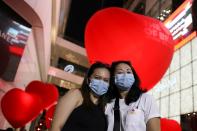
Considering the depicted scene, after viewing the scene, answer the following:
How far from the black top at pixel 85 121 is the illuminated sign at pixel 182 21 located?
720 centimetres

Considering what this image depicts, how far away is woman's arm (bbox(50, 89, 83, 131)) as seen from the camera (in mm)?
1971

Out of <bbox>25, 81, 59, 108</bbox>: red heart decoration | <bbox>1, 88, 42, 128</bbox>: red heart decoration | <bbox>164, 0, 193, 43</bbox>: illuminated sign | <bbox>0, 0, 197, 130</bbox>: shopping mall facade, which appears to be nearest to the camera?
<bbox>1, 88, 42, 128</bbox>: red heart decoration

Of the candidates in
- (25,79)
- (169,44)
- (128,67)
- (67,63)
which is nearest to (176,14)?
(25,79)

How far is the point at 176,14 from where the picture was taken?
9.62 metres

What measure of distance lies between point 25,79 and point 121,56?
17.1ft

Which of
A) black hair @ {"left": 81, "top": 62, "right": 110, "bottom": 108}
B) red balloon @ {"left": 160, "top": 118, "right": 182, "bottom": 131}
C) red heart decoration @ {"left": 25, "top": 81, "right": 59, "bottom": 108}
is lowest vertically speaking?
red balloon @ {"left": 160, "top": 118, "right": 182, "bottom": 131}

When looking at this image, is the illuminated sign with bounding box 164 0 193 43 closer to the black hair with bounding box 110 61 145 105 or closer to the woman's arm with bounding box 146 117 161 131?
the black hair with bounding box 110 61 145 105

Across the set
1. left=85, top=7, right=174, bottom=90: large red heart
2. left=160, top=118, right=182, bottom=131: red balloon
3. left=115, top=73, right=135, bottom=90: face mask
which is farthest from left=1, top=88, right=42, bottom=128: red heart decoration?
left=115, top=73, right=135, bottom=90: face mask

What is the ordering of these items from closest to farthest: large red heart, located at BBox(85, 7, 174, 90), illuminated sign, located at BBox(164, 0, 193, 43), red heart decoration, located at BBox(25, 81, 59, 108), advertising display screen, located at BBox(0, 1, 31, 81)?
1. large red heart, located at BBox(85, 7, 174, 90)
2. advertising display screen, located at BBox(0, 1, 31, 81)
3. red heart decoration, located at BBox(25, 81, 59, 108)
4. illuminated sign, located at BBox(164, 0, 193, 43)

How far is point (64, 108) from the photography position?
200 cm

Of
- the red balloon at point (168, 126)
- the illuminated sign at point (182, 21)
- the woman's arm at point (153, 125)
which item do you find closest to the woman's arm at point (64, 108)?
the woman's arm at point (153, 125)

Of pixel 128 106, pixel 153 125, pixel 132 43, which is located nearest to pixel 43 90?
pixel 132 43

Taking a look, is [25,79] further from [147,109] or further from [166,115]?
[147,109]

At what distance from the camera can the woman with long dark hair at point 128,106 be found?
6.56 ft
